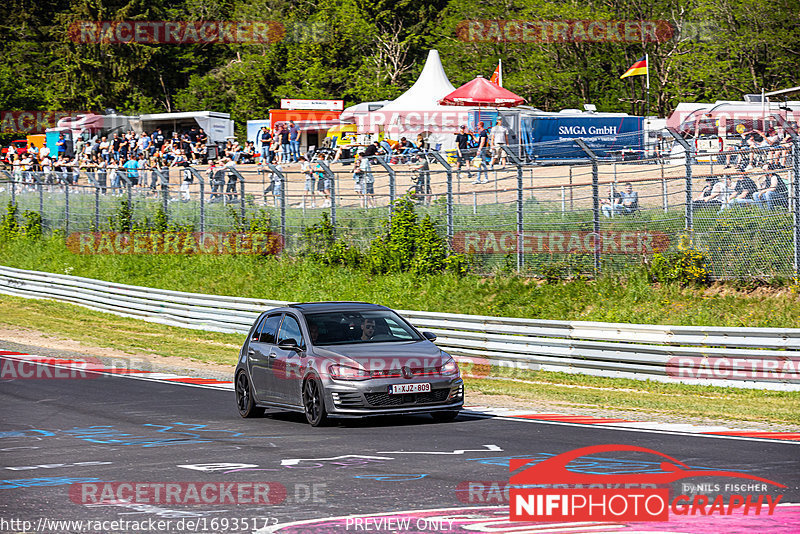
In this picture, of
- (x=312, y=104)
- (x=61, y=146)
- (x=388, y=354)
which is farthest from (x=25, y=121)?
(x=388, y=354)

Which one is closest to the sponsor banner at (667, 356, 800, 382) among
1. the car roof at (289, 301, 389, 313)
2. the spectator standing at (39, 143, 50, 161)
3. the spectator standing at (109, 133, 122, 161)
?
the car roof at (289, 301, 389, 313)

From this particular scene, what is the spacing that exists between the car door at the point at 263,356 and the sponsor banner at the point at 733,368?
6754 mm

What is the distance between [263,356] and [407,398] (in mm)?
2415

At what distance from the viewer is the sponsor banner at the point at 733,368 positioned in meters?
16.6

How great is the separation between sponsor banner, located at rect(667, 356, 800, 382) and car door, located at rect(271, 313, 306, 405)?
6.79 meters

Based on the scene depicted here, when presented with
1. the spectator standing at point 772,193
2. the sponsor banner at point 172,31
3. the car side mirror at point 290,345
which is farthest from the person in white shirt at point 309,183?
the sponsor banner at point 172,31

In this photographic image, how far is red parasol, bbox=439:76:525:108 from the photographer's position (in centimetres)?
3634

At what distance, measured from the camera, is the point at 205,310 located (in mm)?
28641

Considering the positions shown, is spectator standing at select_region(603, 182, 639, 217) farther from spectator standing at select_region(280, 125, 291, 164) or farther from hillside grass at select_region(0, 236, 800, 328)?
spectator standing at select_region(280, 125, 291, 164)

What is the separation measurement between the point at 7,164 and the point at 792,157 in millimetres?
34707

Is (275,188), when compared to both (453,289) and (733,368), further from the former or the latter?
(733,368)

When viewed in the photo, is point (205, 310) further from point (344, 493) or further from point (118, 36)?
point (118, 36)

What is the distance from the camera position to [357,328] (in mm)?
14117

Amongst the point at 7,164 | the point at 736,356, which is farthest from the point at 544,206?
the point at 7,164
